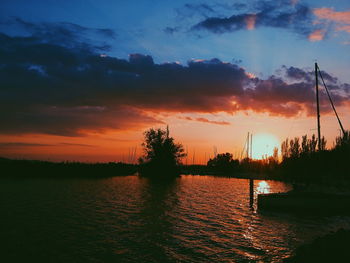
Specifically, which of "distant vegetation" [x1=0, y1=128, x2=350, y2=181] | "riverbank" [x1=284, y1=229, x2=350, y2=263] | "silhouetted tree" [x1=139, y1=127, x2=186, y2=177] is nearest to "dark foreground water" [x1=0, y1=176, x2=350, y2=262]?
"riverbank" [x1=284, y1=229, x2=350, y2=263]

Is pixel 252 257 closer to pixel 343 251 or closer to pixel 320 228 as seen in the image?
pixel 343 251

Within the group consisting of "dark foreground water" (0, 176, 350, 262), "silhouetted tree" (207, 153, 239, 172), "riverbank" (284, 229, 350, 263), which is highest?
"silhouetted tree" (207, 153, 239, 172)

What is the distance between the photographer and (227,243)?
60.3ft

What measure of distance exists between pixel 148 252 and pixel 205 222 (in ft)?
32.5

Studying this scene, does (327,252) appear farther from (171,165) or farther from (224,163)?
(224,163)

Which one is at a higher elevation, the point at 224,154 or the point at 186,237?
the point at 224,154

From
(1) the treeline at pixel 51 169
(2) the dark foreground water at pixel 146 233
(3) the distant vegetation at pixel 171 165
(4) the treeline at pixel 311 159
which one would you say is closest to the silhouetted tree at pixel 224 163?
(3) the distant vegetation at pixel 171 165

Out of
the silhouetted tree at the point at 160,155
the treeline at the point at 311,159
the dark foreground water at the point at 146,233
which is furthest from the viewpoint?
the silhouetted tree at the point at 160,155

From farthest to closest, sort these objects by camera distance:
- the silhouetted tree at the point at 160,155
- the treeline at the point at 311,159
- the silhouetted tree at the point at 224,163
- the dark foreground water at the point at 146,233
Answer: the silhouetted tree at the point at 224,163
the silhouetted tree at the point at 160,155
the treeline at the point at 311,159
the dark foreground water at the point at 146,233

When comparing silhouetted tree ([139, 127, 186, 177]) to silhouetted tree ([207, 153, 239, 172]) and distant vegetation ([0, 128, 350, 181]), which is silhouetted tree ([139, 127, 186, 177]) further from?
silhouetted tree ([207, 153, 239, 172])

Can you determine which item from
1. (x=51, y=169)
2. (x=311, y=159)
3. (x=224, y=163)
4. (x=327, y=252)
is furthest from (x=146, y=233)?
(x=224, y=163)

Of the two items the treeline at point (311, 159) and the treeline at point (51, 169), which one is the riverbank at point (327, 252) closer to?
the treeline at point (311, 159)

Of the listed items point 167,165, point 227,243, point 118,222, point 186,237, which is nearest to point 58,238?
point 118,222

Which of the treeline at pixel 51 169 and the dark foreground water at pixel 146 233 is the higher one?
the treeline at pixel 51 169
